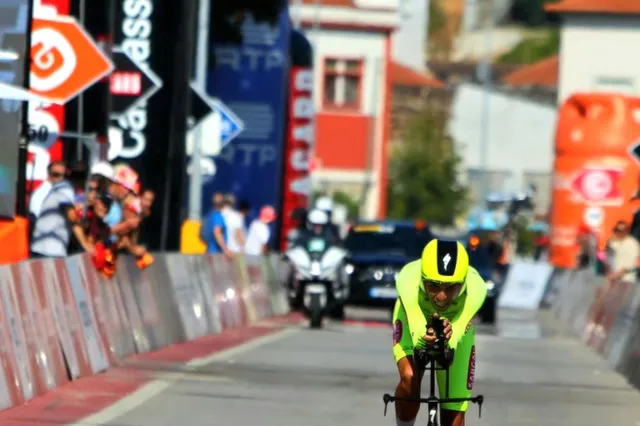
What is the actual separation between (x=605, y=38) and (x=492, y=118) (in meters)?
37.0

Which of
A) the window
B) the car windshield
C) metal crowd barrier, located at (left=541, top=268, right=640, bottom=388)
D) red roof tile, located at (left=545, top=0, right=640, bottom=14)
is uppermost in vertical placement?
red roof tile, located at (left=545, top=0, right=640, bottom=14)

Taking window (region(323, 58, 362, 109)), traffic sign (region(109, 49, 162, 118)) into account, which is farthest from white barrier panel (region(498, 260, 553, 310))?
window (region(323, 58, 362, 109))

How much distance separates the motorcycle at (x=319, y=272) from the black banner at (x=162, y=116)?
6.43 ft

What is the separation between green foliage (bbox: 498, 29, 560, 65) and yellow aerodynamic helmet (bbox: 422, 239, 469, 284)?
14583 centimetres

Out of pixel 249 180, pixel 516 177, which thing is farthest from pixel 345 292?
pixel 516 177

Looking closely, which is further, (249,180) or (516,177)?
(516,177)

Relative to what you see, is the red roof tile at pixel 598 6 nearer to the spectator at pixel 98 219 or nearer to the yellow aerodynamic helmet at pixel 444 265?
the spectator at pixel 98 219

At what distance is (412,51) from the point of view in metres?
129

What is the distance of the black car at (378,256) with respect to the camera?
95.6 ft

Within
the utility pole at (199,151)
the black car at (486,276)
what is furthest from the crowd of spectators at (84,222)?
the utility pole at (199,151)

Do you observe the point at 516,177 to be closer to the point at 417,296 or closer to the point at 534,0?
the point at 534,0

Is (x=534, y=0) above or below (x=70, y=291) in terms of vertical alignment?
above

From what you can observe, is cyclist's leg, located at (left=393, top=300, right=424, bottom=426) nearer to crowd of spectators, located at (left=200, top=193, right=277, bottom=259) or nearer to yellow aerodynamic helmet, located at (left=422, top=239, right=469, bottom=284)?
yellow aerodynamic helmet, located at (left=422, top=239, right=469, bottom=284)

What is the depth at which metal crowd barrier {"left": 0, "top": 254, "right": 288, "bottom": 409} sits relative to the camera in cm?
1389
